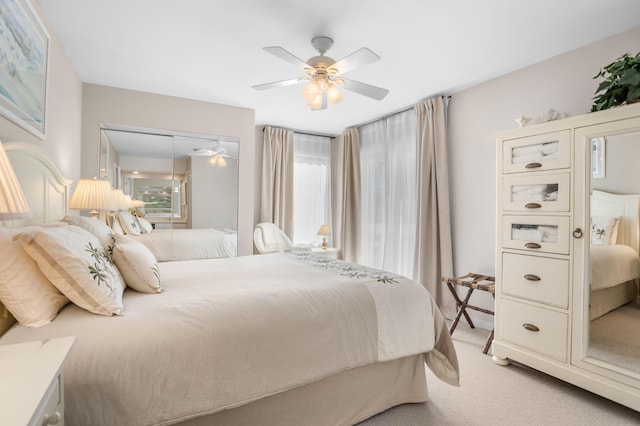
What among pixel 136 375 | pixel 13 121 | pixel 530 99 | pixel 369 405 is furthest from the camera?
pixel 530 99

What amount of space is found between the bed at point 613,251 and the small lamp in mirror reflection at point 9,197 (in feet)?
8.84

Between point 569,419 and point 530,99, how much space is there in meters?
2.53

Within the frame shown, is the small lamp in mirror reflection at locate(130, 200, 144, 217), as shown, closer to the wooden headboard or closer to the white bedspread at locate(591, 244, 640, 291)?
the wooden headboard

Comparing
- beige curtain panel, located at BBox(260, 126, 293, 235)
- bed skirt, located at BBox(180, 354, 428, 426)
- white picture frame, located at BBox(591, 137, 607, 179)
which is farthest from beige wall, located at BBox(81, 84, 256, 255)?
white picture frame, located at BBox(591, 137, 607, 179)

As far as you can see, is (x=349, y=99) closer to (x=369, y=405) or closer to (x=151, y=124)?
(x=151, y=124)

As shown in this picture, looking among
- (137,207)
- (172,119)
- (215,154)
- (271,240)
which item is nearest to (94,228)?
(137,207)

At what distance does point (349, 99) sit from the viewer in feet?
12.8

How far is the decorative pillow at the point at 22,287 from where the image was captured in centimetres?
114

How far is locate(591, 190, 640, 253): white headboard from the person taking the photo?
5.90 ft

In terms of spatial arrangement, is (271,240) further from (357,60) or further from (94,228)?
(357,60)

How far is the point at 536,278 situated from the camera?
231 centimetres

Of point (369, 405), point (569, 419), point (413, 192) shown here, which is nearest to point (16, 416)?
point (369, 405)

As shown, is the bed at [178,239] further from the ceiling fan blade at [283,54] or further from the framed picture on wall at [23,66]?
the ceiling fan blade at [283,54]

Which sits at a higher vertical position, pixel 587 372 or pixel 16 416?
pixel 16 416
